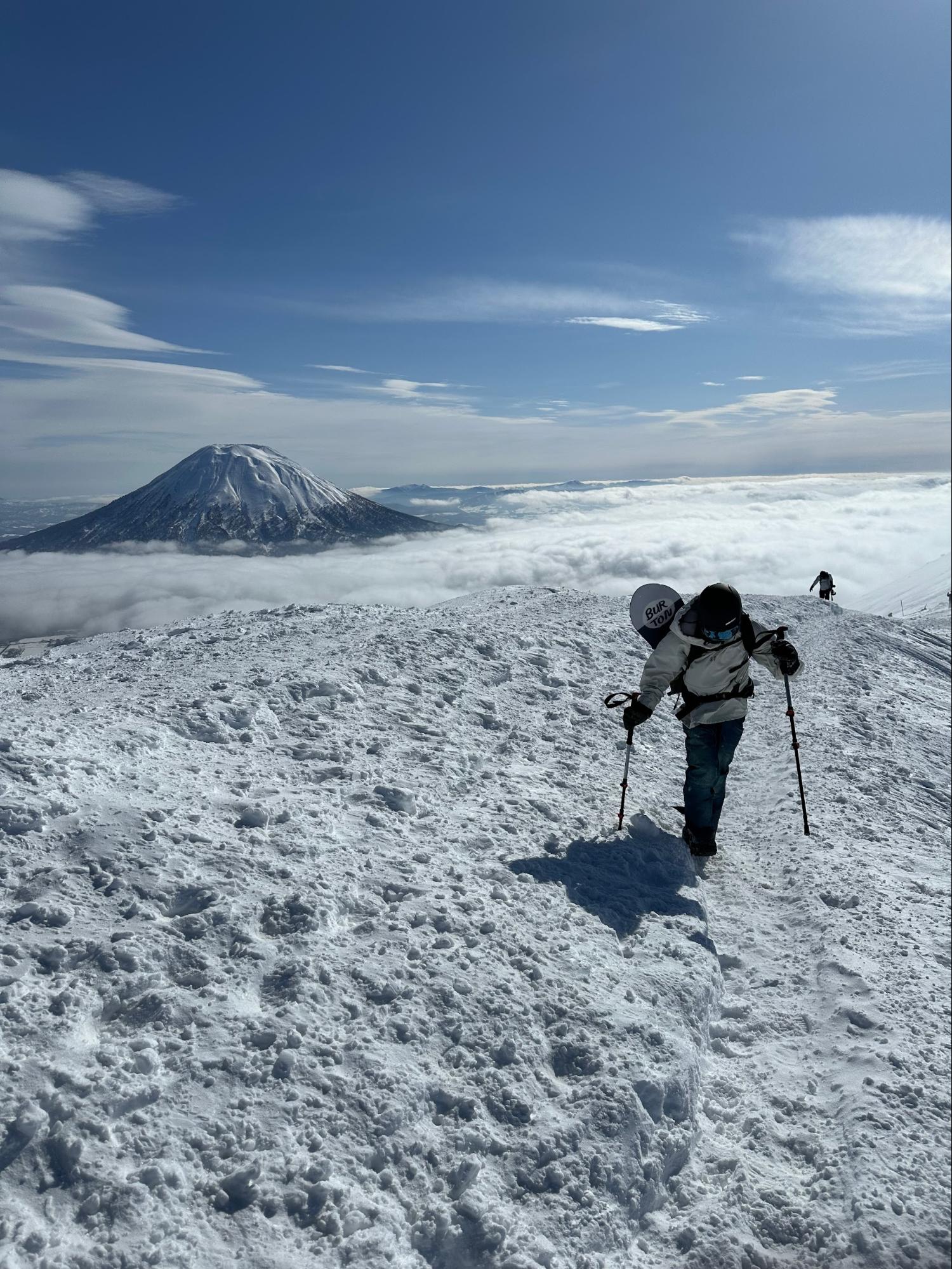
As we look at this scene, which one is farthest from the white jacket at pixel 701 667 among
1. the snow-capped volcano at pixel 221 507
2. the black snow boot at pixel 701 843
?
the snow-capped volcano at pixel 221 507

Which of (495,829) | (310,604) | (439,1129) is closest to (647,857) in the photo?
(495,829)

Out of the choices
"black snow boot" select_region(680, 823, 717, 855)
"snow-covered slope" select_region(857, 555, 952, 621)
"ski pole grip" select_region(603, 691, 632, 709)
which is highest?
"ski pole grip" select_region(603, 691, 632, 709)

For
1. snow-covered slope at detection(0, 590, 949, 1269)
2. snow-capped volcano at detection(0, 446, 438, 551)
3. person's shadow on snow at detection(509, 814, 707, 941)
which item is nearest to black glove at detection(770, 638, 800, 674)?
snow-covered slope at detection(0, 590, 949, 1269)

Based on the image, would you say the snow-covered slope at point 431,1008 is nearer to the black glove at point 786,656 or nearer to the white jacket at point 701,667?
the white jacket at point 701,667

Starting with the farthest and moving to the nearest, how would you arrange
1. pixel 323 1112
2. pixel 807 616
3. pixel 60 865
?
pixel 807 616 → pixel 60 865 → pixel 323 1112

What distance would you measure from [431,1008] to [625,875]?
238cm

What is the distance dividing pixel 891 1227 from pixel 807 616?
52.5ft

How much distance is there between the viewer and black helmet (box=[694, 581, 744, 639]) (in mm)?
6367

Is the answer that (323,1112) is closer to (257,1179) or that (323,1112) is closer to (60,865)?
(257,1179)

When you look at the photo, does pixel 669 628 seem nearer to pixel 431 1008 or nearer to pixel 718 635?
pixel 718 635

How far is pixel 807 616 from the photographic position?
1783cm

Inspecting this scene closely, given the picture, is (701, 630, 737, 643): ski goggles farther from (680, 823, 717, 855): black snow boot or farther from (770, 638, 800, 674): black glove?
(680, 823, 717, 855): black snow boot

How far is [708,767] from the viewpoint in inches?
264

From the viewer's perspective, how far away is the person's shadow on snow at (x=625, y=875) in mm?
5508
